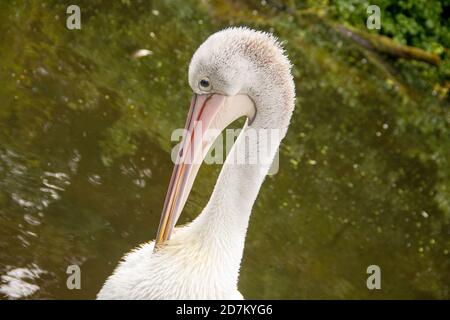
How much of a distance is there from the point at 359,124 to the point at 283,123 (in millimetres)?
3677

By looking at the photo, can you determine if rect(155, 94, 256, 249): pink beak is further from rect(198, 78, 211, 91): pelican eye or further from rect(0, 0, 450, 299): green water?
rect(0, 0, 450, 299): green water

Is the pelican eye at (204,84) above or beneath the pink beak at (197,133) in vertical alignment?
above

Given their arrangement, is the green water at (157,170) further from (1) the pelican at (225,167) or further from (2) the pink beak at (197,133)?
(2) the pink beak at (197,133)

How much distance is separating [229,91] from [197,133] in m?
0.17

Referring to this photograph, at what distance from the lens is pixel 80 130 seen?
3.66 metres

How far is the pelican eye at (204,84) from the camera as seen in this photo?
84.0 inches

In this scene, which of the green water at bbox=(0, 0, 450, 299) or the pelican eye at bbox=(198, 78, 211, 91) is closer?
the pelican eye at bbox=(198, 78, 211, 91)

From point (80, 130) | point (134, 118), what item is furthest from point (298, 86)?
point (80, 130)

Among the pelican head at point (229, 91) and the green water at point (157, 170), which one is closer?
the pelican head at point (229, 91)

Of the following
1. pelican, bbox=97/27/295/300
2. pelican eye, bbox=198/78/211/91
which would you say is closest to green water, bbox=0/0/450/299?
pelican, bbox=97/27/295/300

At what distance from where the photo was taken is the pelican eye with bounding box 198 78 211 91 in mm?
2135

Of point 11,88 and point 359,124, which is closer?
point 11,88

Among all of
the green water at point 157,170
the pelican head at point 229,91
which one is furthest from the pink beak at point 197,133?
the green water at point 157,170
